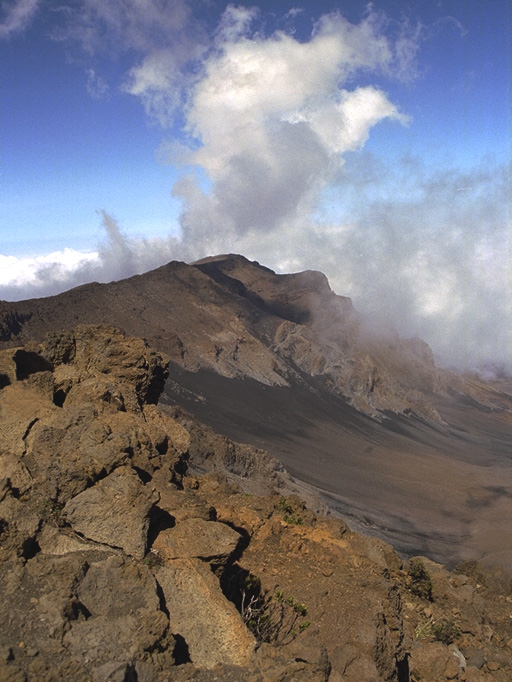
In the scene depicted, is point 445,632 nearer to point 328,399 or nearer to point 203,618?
point 203,618

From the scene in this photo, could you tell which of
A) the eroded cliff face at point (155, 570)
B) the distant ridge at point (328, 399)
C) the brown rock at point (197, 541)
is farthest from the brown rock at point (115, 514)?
the distant ridge at point (328, 399)

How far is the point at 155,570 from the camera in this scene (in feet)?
20.1

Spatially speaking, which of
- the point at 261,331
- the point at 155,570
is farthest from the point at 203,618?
the point at 261,331

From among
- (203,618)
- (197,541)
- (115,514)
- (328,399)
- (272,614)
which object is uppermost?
(328,399)

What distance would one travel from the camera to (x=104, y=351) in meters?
12.4

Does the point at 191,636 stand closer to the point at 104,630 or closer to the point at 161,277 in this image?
the point at 104,630

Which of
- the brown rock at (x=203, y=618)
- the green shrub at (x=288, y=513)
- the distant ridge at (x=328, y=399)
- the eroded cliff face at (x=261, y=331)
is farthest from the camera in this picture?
the eroded cliff face at (x=261, y=331)

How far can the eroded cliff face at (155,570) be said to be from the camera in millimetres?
4930

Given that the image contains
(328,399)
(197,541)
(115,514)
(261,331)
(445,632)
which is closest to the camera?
(115,514)

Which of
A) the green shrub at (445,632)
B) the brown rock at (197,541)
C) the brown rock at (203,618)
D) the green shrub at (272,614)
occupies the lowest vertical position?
the green shrub at (445,632)

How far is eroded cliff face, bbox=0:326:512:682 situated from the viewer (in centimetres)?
493

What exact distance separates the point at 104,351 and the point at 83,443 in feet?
17.4

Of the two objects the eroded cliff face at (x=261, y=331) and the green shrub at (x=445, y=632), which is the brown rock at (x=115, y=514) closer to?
the green shrub at (x=445, y=632)

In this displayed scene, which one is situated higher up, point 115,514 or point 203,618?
point 115,514
